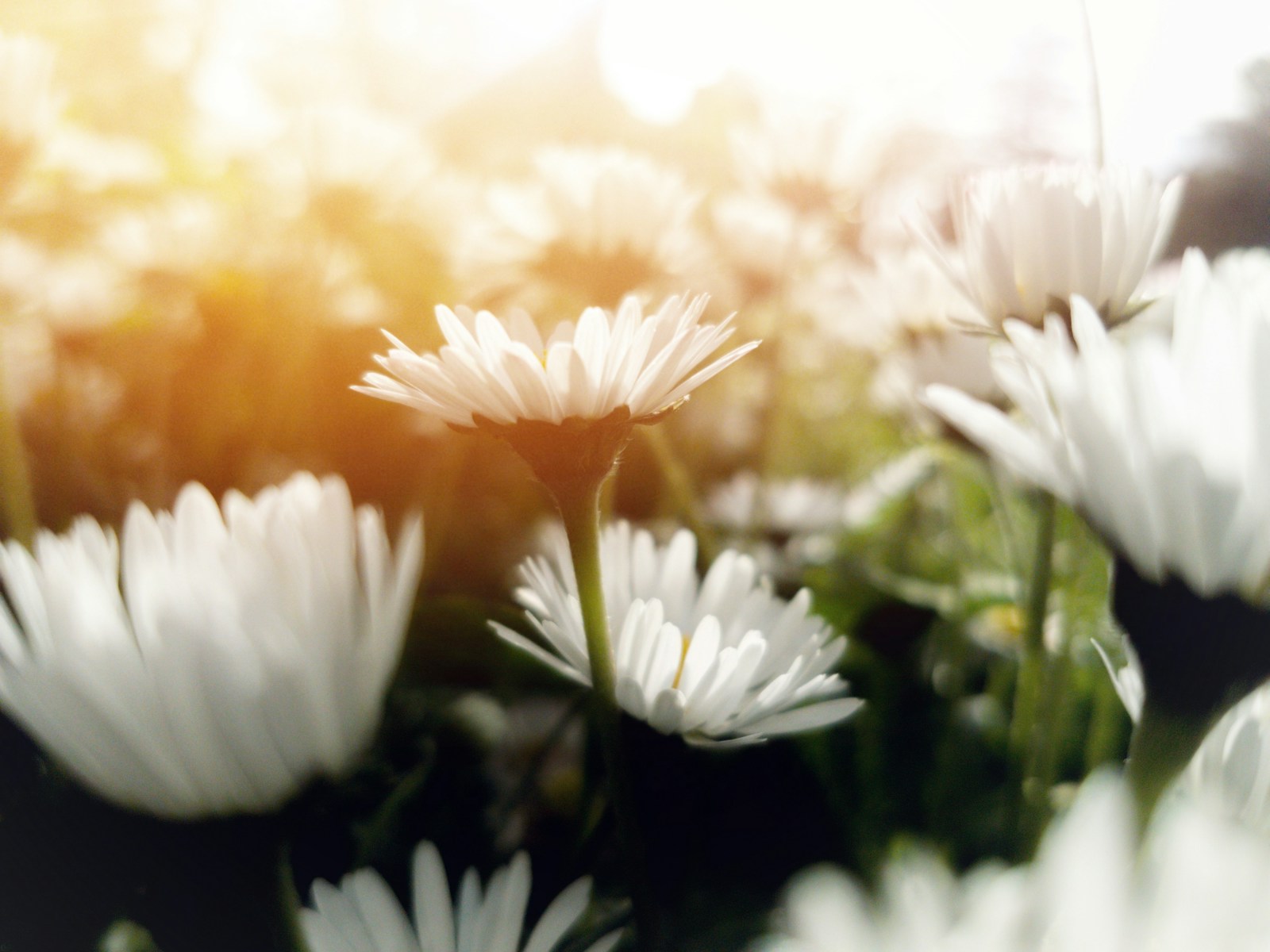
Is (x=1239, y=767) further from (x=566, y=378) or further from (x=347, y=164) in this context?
(x=347, y=164)

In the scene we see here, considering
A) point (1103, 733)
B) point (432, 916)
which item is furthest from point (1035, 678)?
point (432, 916)

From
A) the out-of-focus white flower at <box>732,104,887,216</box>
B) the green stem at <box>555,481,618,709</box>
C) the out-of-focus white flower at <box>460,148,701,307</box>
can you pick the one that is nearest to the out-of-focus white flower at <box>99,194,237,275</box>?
the out-of-focus white flower at <box>460,148,701,307</box>

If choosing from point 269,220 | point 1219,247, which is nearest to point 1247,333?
point 1219,247

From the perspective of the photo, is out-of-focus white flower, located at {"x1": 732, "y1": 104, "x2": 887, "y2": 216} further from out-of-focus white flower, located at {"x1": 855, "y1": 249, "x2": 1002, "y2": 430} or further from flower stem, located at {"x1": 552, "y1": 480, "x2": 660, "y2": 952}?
flower stem, located at {"x1": 552, "y1": 480, "x2": 660, "y2": 952}

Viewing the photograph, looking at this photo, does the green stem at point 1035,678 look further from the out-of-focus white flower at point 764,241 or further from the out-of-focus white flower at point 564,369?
the out-of-focus white flower at point 764,241

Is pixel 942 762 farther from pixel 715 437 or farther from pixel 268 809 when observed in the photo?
pixel 715 437
